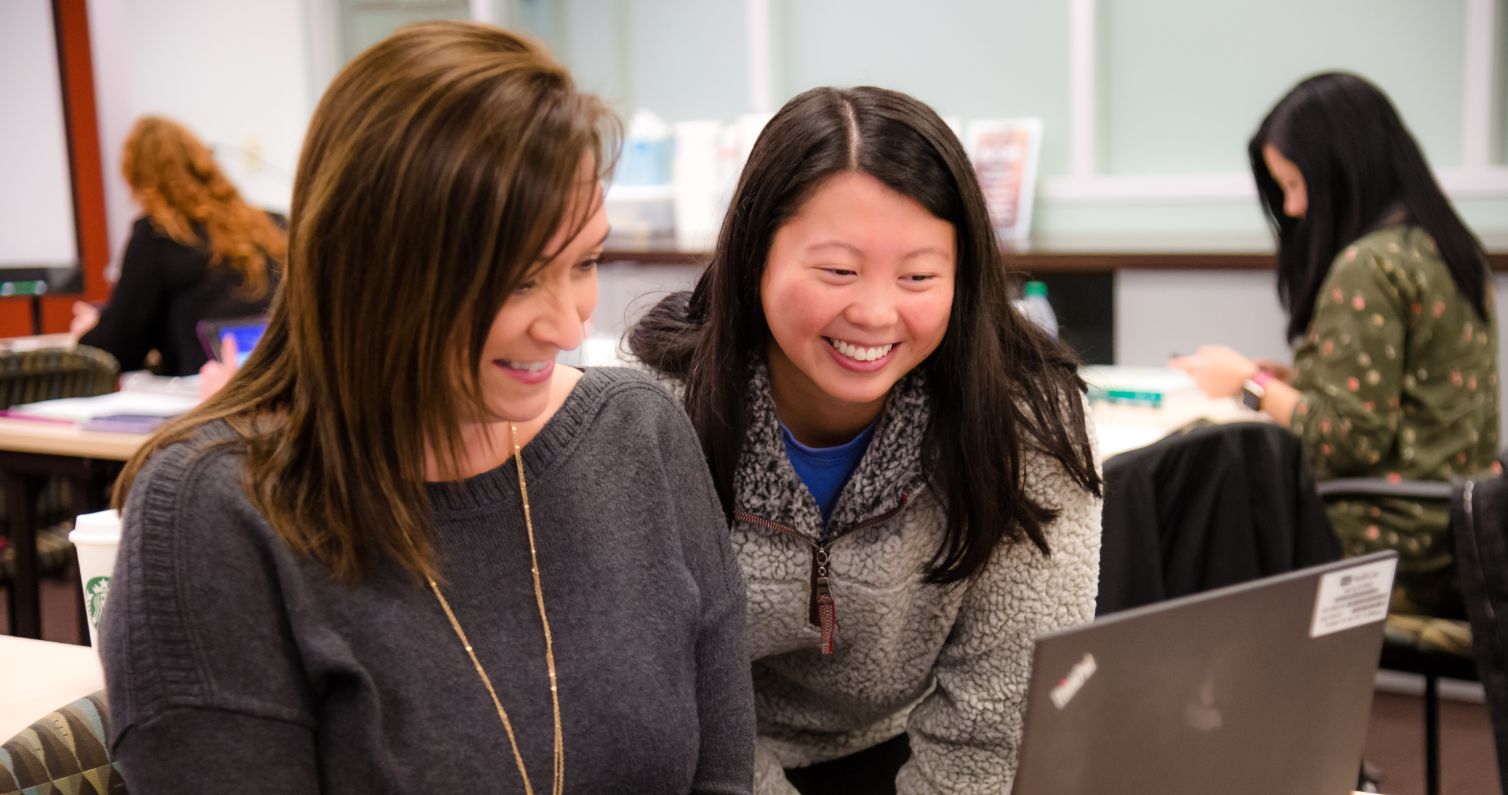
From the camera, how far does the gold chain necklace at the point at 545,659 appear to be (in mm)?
1071

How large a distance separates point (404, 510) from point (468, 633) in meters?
0.11

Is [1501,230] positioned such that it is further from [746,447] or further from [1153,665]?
[1153,665]

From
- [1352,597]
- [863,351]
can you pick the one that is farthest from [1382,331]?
[1352,597]

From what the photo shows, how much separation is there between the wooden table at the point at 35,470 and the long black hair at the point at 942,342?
6.02ft

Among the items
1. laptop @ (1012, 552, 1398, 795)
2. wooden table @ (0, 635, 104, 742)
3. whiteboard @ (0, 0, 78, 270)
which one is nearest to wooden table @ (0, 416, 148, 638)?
wooden table @ (0, 635, 104, 742)

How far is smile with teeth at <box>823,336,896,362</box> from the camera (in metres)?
1.35

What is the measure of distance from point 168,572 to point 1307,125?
2.35 m

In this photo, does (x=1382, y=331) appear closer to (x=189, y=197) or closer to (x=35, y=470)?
(x=35, y=470)

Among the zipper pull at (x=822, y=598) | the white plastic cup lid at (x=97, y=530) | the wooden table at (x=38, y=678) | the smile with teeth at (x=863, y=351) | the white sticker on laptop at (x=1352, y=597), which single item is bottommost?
the wooden table at (x=38, y=678)

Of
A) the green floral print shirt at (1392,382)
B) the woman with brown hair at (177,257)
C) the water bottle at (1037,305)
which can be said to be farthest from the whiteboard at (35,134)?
the green floral print shirt at (1392,382)

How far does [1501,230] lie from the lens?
12.4 ft

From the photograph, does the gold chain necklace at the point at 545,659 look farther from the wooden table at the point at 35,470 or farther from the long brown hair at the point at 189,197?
the long brown hair at the point at 189,197

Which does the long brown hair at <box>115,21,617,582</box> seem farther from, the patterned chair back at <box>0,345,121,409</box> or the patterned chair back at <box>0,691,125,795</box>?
the patterned chair back at <box>0,345,121,409</box>

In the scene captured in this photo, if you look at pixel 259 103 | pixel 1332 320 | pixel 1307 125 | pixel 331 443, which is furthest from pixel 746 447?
pixel 259 103
